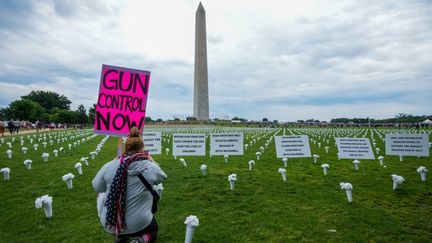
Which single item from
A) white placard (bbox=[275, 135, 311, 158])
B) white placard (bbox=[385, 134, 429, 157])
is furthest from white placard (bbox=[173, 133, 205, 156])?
white placard (bbox=[385, 134, 429, 157])

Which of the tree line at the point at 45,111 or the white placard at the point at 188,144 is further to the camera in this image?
the tree line at the point at 45,111

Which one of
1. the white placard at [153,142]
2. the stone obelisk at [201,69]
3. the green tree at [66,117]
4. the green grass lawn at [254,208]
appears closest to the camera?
the green grass lawn at [254,208]

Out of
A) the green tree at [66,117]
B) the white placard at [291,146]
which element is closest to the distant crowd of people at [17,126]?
the green tree at [66,117]

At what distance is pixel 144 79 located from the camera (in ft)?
13.5

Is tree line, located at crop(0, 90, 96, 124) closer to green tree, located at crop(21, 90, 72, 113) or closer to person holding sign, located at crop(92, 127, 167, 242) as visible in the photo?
green tree, located at crop(21, 90, 72, 113)

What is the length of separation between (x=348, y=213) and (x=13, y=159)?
1382cm

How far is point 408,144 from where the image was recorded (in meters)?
9.66

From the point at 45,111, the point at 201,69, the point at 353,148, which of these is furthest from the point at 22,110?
the point at 353,148

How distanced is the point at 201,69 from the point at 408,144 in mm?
45474

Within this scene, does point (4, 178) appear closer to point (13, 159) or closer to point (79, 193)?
point (79, 193)

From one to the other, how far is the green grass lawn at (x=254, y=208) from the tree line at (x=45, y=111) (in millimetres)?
69202

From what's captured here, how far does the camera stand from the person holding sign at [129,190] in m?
2.87

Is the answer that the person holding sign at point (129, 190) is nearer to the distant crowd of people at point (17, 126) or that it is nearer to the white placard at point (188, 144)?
the white placard at point (188, 144)

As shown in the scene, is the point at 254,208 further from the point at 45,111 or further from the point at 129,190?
the point at 45,111
